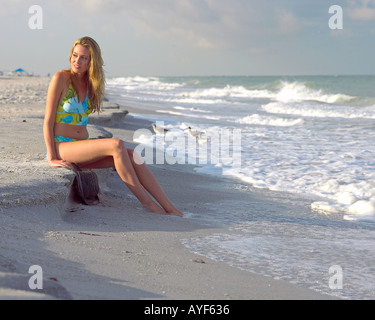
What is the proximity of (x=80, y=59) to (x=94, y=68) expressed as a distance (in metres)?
0.15

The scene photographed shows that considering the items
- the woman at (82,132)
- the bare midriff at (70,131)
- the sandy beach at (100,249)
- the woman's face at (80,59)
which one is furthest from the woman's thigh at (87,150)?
the woman's face at (80,59)

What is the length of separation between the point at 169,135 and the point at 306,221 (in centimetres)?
693

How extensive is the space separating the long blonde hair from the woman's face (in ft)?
0.12

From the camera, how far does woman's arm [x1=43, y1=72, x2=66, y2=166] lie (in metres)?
4.85

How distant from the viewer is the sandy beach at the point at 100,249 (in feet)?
8.87

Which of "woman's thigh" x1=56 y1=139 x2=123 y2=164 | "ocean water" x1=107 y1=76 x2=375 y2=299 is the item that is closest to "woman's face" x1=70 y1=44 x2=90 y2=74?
"woman's thigh" x1=56 y1=139 x2=123 y2=164

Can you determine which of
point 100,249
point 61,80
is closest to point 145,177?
point 61,80

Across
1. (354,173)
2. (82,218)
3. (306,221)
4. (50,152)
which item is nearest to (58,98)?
(50,152)

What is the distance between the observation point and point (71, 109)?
497 cm

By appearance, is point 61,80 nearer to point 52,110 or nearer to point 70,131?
point 52,110

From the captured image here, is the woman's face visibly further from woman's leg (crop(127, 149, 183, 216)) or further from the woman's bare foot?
the woman's bare foot

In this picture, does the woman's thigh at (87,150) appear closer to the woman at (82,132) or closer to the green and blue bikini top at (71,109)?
the woman at (82,132)

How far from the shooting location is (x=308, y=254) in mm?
3973
